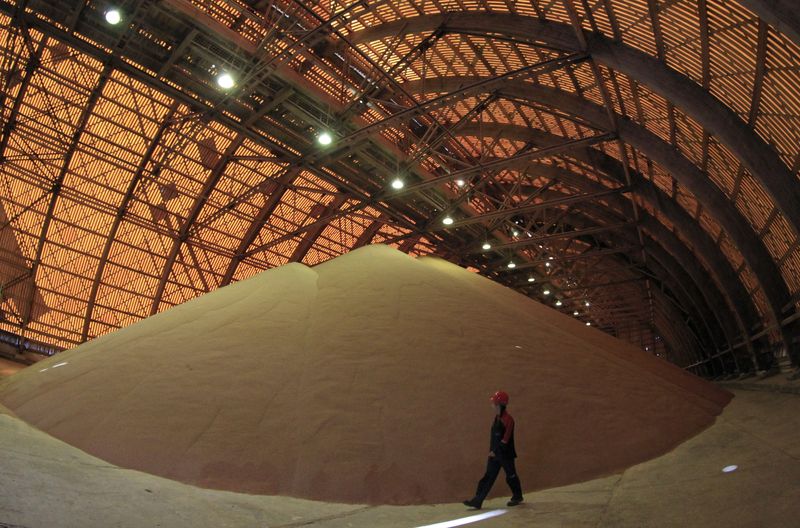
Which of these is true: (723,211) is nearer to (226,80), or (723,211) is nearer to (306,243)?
(226,80)

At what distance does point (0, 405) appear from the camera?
8.44 m

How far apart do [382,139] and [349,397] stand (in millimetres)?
12677

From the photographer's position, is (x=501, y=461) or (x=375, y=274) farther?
(x=375, y=274)

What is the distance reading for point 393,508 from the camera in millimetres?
5809

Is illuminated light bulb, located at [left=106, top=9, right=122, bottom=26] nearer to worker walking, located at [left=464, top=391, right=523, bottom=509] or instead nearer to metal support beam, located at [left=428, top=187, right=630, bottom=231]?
worker walking, located at [left=464, top=391, right=523, bottom=509]

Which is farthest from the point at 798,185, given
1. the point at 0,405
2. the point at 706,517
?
the point at 0,405

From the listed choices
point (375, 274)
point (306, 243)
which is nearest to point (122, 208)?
point (306, 243)

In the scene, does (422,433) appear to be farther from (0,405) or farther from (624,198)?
(624,198)

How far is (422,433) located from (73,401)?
192 inches

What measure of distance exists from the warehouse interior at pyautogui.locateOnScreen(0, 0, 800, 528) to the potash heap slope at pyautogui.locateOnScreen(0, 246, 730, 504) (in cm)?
4

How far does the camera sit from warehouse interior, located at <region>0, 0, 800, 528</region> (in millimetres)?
6133

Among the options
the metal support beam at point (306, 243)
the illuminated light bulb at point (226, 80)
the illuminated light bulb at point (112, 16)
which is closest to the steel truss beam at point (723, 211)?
the illuminated light bulb at point (226, 80)

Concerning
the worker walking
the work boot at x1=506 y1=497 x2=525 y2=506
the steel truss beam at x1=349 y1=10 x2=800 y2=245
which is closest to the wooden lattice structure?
the steel truss beam at x1=349 y1=10 x2=800 y2=245

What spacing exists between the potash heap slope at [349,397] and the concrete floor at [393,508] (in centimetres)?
38
